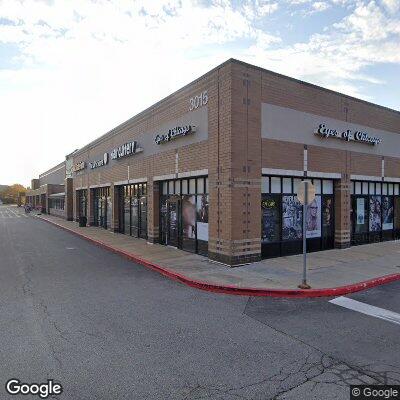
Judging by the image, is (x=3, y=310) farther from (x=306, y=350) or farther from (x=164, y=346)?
(x=306, y=350)

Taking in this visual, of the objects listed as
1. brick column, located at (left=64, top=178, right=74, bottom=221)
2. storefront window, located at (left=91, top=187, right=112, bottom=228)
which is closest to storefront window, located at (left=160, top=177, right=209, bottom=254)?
storefront window, located at (left=91, top=187, right=112, bottom=228)

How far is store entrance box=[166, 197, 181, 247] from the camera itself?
52.8ft

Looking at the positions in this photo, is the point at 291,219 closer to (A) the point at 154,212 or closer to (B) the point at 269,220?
(B) the point at 269,220

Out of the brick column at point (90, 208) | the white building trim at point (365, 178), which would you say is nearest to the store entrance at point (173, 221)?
the white building trim at point (365, 178)

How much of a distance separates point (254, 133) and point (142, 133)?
8.65 meters

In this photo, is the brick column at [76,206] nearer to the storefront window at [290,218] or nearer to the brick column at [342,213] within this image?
the storefront window at [290,218]

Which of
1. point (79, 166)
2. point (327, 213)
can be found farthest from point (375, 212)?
point (79, 166)

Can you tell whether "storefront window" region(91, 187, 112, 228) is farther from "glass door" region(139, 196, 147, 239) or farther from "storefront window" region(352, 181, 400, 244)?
"storefront window" region(352, 181, 400, 244)

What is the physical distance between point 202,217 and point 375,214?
993 cm

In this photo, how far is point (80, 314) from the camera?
7.42 m

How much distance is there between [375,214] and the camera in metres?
18.2

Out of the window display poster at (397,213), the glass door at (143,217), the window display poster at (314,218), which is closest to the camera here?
the window display poster at (314,218)

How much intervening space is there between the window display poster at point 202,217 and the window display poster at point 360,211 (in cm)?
819

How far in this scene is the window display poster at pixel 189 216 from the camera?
48.6ft
